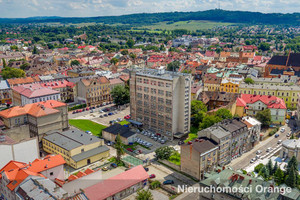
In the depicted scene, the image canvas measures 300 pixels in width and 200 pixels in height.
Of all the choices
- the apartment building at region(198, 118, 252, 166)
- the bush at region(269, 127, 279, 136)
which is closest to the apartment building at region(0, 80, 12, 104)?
the apartment building at region(198, 118, 252, 166)

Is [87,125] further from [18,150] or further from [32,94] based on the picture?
[18,150]

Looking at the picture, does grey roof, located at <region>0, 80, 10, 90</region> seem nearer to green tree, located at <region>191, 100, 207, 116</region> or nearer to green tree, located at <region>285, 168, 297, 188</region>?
green tree, located at <region>191, 100, 207, 116</region>

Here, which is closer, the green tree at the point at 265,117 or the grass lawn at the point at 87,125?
the green tree at the point at 265,117

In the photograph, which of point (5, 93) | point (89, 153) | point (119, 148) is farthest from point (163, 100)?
point (5, 93)

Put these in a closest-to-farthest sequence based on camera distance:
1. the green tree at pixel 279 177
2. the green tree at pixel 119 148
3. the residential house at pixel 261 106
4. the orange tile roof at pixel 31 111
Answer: the green tree at pixel 279 177, the green tree at pixel 119 148, the orange tile roof at pixel 31 111, the residential house at pixel 261 106

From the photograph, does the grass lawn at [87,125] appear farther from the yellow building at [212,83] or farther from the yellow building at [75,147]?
the yellow building at [212,83]

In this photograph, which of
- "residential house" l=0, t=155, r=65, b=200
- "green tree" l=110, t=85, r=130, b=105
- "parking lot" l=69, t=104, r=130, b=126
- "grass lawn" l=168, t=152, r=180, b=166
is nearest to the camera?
"residential house" l=0, t=155, r=65, b=200

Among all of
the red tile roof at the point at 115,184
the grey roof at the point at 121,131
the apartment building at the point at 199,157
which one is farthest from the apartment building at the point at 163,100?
the red tile roof at the point at 115,184

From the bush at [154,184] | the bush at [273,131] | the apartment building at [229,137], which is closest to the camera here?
the bush at [154,184]
